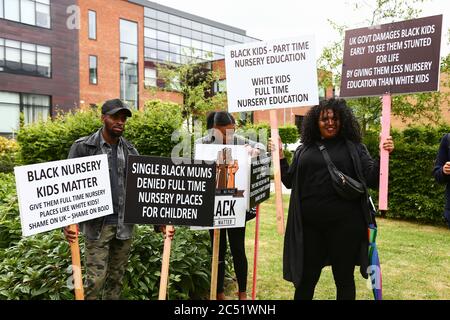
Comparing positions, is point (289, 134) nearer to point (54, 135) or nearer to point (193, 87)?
Result: point (193, 87)

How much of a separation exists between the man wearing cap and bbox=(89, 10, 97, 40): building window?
35609mm

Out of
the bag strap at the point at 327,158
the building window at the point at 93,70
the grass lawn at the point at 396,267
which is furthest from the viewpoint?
the building window at the point at 93,70

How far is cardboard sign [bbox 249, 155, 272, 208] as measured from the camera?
3.80 m

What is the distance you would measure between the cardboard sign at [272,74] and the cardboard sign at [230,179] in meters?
0.43

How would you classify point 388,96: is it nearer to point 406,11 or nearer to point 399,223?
point 399,223

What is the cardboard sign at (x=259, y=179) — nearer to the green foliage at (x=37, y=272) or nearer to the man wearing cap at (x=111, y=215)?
the man wearing cap at (x=111, y=215)

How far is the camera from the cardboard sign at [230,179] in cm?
383

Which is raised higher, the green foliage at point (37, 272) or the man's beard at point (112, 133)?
the man's beard at point (112, 133)

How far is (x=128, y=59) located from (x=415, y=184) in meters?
33.5

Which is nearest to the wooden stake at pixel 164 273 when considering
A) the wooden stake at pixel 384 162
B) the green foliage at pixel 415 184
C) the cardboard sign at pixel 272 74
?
the cardboard sign at pixel 272 74

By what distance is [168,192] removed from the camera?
3.15 m

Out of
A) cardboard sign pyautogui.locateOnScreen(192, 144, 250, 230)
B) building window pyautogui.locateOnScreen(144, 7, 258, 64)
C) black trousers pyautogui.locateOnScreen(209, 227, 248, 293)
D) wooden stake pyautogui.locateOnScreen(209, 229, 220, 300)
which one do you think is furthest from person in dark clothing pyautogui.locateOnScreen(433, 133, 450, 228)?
building window pyautogui.locateOnScreen(144, 7, 258, 64)

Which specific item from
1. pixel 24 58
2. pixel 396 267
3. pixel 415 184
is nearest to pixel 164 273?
pixel 396 267

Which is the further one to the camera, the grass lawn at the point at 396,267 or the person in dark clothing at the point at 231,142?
the grass lawn at the point at 396,267
